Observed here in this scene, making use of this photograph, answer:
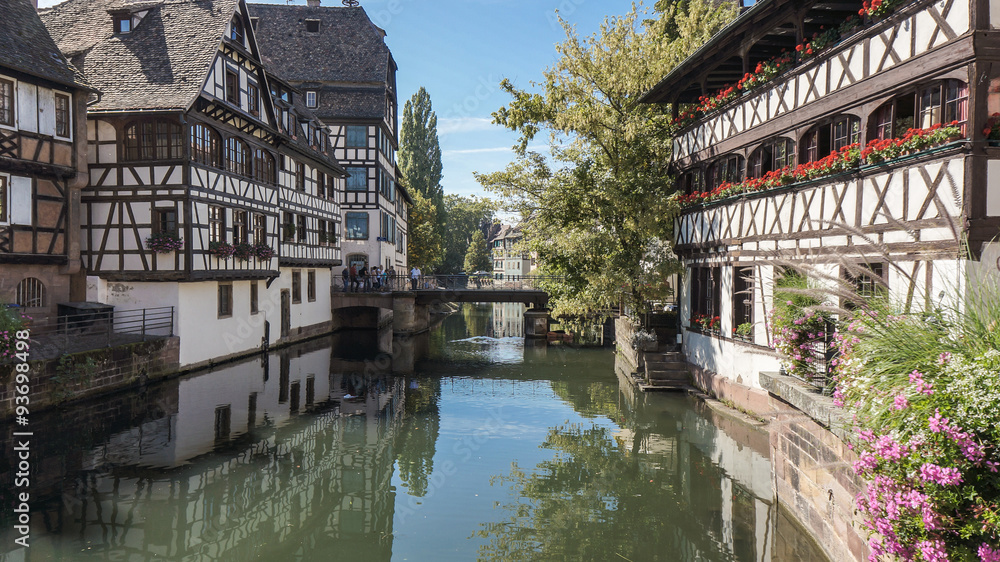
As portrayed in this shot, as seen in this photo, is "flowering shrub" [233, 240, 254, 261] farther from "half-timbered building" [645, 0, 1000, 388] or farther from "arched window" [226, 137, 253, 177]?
"half-timbered building" [645, 0, 1000, 388]

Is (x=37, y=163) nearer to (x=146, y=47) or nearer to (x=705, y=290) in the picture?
(x=146, y=47)

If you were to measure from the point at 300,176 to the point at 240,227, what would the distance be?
7349 mm

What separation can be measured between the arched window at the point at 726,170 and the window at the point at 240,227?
15483 millimetres

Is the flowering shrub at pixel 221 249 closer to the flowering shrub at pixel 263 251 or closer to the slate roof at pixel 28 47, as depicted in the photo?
the flowering shrub at pixel 263 251

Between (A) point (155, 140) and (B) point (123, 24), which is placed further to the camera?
(B) point (123, 24)

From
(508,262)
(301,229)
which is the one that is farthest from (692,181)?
(508,262)

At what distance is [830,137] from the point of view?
13359mm

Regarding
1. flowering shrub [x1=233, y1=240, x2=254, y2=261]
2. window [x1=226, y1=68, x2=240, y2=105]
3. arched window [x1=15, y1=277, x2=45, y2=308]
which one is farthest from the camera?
flowering shrub [x1=233, y1=240, x2=254, y2=261]

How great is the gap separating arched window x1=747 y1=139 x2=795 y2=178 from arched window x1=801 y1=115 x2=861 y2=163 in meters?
0.47

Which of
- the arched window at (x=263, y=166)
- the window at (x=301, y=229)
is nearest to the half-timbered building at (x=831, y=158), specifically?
the arched window at (x=263, y=166)

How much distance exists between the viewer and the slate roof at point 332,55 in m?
39.0

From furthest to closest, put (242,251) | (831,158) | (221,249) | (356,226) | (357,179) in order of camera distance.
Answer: (356,226), (357,179), (242,251), (221,249), (831,158)

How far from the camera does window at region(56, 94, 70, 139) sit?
17984mm

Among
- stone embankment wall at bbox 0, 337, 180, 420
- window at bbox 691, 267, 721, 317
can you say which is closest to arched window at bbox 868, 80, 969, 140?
window at bbox 691, 267, 721, 317
